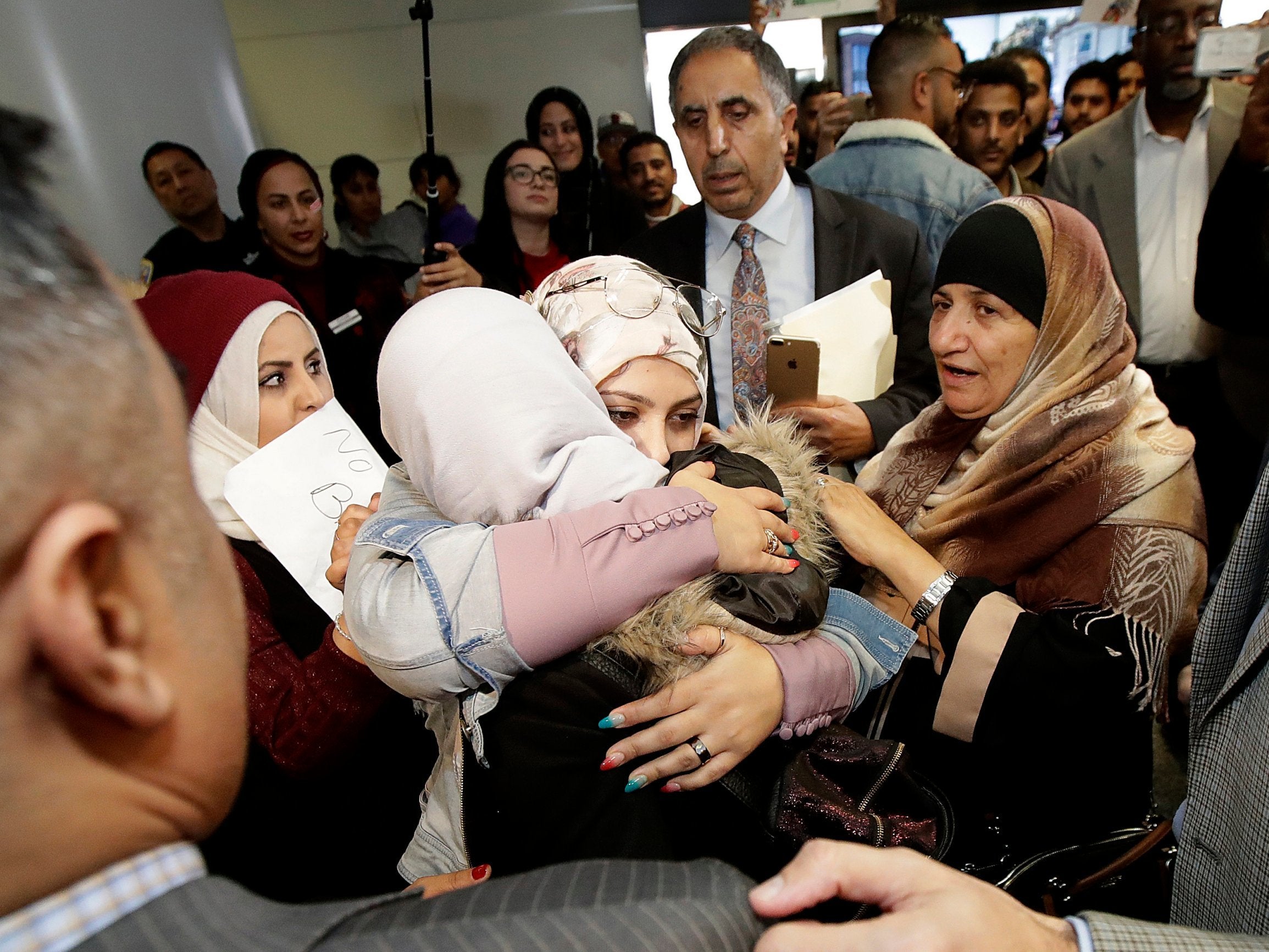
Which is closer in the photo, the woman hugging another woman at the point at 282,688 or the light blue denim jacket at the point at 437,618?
the light blue denim jacket at the point at 437,618

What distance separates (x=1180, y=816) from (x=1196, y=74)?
250cm

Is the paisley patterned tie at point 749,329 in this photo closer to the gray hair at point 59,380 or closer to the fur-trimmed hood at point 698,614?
the fur-trimmed hood at point 698,614

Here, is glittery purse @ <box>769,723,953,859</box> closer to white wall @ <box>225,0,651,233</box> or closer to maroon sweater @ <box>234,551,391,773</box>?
maroon sweater @ <box>234,551,391,773</box>

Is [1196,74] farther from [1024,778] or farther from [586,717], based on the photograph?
[586,717]

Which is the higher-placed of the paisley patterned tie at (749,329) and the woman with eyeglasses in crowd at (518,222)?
the woman with eyeglasses in crowd at (518,222)

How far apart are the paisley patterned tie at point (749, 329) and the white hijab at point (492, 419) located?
133 cm

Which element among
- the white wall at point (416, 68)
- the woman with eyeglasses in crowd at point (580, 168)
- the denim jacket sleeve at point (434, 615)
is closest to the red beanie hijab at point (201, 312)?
the denim jacket sleeve at point (434, 615)

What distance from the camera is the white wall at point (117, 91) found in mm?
3107

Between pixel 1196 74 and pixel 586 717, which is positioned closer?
pixel 586 717

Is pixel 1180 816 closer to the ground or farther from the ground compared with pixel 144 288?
closer to the ground

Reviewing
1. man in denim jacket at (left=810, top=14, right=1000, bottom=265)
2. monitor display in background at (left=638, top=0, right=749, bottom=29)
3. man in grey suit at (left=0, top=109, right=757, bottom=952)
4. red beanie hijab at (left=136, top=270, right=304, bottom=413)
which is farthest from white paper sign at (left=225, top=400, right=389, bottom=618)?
monitor display in background at (left=638, top=0, right=749, bottom=29)

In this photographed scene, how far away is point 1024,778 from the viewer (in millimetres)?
1495

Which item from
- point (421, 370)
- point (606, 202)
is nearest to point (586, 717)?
point (421, 370)

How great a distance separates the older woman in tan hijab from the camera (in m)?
1.43
